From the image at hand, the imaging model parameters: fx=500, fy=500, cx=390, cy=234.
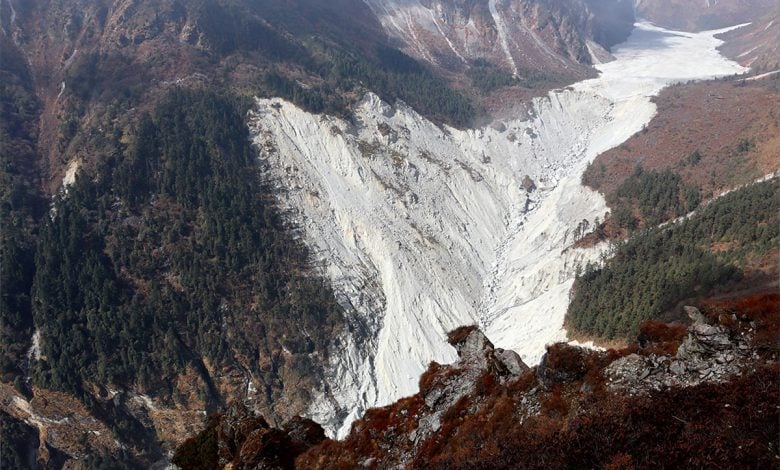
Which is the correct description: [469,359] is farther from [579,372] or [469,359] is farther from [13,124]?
[13,124]

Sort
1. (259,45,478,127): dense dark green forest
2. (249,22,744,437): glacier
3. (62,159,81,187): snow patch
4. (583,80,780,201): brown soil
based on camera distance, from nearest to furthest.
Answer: (249,22,744,437): glacier, (62,159,81,187): snow patch, (583,80,780,201): brown soil, (259,45,478,127): dense dark green forest

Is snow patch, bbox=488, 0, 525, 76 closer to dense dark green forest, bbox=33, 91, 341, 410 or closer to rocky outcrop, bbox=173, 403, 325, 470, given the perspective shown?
dense dark green forest, bbox=33, 91, 341, 410

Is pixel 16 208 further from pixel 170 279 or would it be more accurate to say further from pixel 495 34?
pixel 495 34

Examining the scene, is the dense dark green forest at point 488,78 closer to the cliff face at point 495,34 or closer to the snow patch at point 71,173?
the cliff face at point 495,34

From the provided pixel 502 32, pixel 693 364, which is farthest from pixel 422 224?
pixel 502 32

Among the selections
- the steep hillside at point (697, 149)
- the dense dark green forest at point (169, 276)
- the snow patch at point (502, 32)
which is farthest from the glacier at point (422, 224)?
the snow patch at point (502, 32)

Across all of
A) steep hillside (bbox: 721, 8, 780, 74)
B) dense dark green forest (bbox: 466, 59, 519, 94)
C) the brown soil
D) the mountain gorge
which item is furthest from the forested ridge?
steep hillside (bbox: 721, 8, 780, 74)
